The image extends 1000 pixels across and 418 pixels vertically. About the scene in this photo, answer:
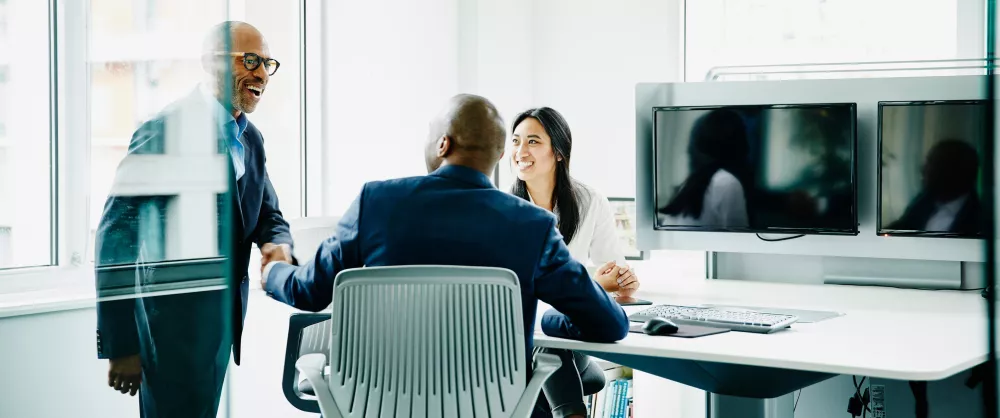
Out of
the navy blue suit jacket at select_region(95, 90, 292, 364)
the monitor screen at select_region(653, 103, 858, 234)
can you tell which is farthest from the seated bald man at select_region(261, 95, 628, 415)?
the monitor screen at select_region(653, 103, 858, 234)

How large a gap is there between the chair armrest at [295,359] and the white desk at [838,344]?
27.2 inches

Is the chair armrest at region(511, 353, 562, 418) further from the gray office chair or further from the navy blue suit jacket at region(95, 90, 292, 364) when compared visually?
the navy blue suit jacket at region(95, 90, 292, 364)

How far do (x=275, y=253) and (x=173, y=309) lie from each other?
0.39m

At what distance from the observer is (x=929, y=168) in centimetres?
242

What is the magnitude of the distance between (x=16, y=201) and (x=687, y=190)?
1.72 meters

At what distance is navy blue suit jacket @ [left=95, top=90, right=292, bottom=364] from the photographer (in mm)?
1810

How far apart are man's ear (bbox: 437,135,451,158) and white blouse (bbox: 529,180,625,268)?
1234mm

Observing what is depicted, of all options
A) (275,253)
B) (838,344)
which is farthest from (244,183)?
(838,344)

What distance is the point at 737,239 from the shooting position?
2.77m

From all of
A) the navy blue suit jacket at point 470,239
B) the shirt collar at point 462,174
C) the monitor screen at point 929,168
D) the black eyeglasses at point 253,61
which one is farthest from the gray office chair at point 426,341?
the monitor screen at point 929,168

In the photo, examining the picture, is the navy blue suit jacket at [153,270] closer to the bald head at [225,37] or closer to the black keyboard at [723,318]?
the bald head at [225,37]

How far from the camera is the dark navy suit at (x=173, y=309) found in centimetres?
182

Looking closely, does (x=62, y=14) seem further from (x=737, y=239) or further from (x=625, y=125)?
(x=625, y=125)

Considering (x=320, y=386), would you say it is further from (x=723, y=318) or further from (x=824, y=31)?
(x=824, y=31)
